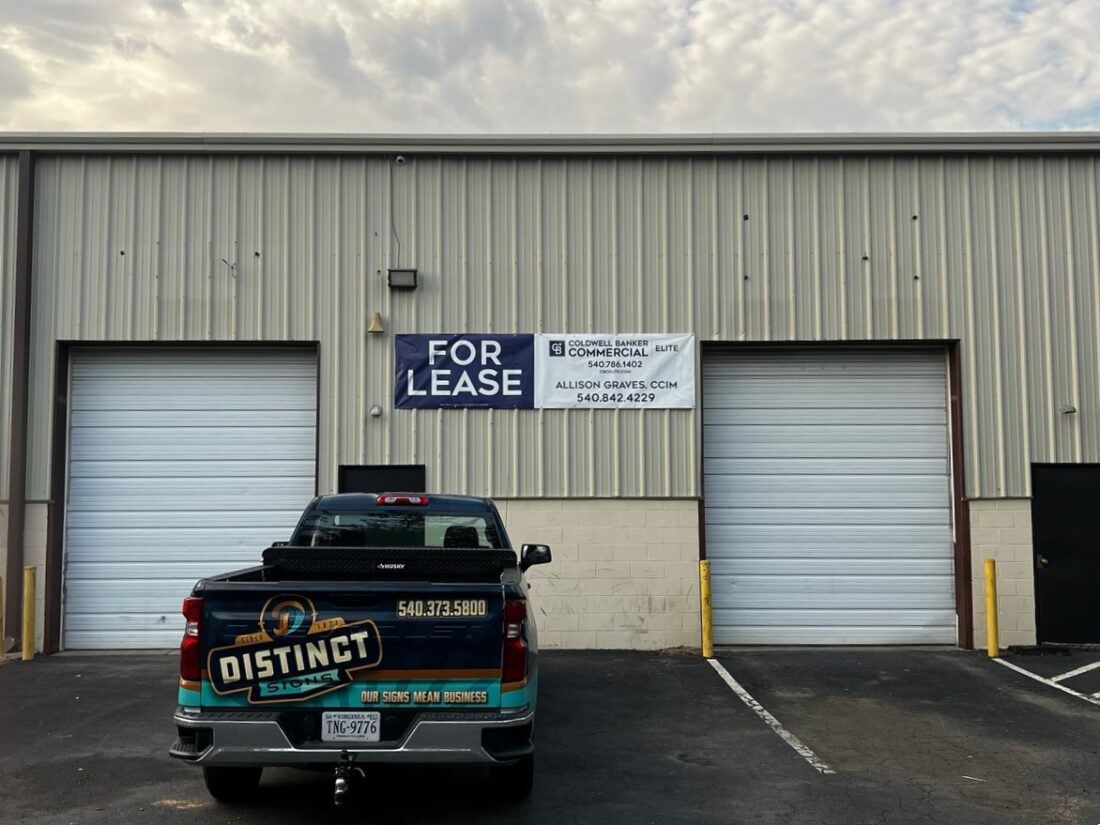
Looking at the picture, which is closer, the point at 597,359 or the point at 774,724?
the point at 774,724

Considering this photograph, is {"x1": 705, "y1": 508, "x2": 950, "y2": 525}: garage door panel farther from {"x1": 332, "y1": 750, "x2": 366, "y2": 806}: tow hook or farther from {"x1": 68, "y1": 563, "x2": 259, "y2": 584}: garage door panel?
{"x1": 332, "y1": 750, "x2": 366, "y2": 806}: tow hook

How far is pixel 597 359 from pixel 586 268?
125cm

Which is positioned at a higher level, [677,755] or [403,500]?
[403,500]

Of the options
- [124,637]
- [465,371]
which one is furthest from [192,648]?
[124,637]

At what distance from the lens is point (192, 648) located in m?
4.92

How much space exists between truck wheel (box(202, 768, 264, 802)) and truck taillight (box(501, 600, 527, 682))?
6.77ft

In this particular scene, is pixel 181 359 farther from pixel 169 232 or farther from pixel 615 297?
pixel 615 297

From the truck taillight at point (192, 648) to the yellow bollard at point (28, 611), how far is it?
7.52m

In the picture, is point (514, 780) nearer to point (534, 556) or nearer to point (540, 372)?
point (534, 556)

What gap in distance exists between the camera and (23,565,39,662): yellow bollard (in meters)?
11.1

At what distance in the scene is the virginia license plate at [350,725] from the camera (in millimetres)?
4902

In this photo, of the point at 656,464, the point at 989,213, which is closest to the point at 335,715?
the point at 656,464

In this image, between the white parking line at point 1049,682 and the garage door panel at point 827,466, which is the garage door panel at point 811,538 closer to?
the garage door panel at point 827,466

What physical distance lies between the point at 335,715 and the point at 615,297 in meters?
8.09
